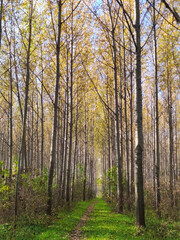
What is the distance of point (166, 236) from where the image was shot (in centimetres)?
545

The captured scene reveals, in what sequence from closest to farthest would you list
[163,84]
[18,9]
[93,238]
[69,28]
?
1. [93,238]
2. [18,9]
3. [69,28]
4. [163,84]

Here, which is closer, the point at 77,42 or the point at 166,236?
the point at 166,236

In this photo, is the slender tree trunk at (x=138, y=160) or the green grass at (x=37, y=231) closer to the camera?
the green grass at (x=37, y=231)

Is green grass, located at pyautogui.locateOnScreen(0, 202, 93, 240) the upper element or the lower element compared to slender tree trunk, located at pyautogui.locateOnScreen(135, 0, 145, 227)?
lower

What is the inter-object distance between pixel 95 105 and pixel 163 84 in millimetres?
8342

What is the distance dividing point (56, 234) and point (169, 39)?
11757 millimetres

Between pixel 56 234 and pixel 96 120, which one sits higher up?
pixel 96 120

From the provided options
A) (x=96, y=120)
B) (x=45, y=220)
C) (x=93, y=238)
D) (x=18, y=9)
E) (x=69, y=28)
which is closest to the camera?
(x=93, y=238)

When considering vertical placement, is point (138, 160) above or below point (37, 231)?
above

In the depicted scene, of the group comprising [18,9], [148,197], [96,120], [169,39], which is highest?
[169,39]

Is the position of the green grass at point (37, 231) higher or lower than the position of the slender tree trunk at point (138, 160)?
lower

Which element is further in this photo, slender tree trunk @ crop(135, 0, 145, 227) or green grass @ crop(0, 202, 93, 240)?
slender tree trunk @ crop(135, 0, 145, 227)

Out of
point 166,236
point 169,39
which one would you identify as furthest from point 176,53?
point 166,236

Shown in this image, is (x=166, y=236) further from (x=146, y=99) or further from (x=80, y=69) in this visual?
(x=146, y=99)
